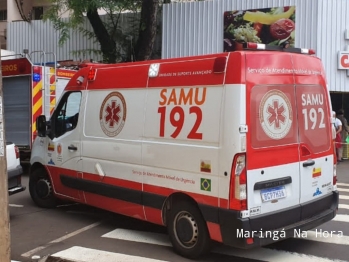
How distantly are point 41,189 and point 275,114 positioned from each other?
15.3ft

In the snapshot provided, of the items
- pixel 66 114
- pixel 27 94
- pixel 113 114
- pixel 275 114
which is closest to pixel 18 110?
pixel 27 94

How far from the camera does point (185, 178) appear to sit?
5320 mm

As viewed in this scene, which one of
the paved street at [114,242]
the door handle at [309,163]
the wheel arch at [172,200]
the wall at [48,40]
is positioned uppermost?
the wall at [48,40]

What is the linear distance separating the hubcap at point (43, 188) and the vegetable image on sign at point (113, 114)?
202 cm

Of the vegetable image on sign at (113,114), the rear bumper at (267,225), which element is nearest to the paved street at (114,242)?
the rear bumper at (267,225)

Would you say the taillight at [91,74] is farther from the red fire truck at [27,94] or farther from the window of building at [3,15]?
the window of building at [3,15]

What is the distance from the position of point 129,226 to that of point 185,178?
195cm

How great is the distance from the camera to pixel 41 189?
7953 mm

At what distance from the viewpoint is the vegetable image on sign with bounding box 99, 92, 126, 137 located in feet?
20.3

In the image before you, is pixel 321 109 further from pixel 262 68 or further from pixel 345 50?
pixel 345 50

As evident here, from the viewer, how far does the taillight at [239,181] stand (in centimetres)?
475

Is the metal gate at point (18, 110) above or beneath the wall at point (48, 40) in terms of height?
beneath

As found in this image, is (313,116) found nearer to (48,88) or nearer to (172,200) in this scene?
(172,200)

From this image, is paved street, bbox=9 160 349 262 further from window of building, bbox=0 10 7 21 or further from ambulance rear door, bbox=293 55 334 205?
window of building, bbox=0 10 7 21
